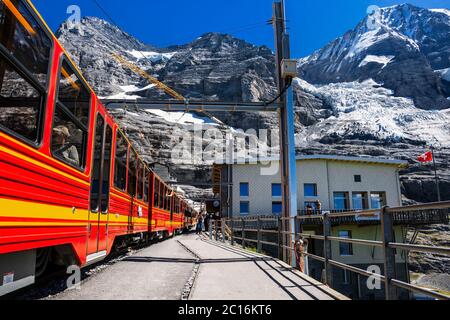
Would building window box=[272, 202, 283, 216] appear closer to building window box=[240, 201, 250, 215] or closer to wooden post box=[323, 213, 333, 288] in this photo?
building window box=[240, 201, 250, 215]

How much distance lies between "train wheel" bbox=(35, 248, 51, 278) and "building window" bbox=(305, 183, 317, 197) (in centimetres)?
2668

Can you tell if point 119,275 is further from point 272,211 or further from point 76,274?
point 272,211

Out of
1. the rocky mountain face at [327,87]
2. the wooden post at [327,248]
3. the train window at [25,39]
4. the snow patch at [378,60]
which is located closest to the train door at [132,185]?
the wooden post at [327,248]

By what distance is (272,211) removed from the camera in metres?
29.9

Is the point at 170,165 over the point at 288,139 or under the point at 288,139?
over

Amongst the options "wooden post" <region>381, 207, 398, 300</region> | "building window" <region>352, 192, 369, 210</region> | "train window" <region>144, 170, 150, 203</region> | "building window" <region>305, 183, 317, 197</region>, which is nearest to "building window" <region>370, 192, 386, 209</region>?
"building window" <region>352, 192, 369, 210</region>

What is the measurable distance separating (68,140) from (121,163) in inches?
138

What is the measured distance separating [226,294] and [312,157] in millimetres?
25628

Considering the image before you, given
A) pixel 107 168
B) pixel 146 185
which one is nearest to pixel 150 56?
pixel 146 185

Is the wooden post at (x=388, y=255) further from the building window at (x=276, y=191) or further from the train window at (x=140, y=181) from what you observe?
the building window at (x=276, y=191)

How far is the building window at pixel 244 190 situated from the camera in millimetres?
30078

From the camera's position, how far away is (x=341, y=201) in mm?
30344

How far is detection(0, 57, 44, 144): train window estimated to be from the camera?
315cm
